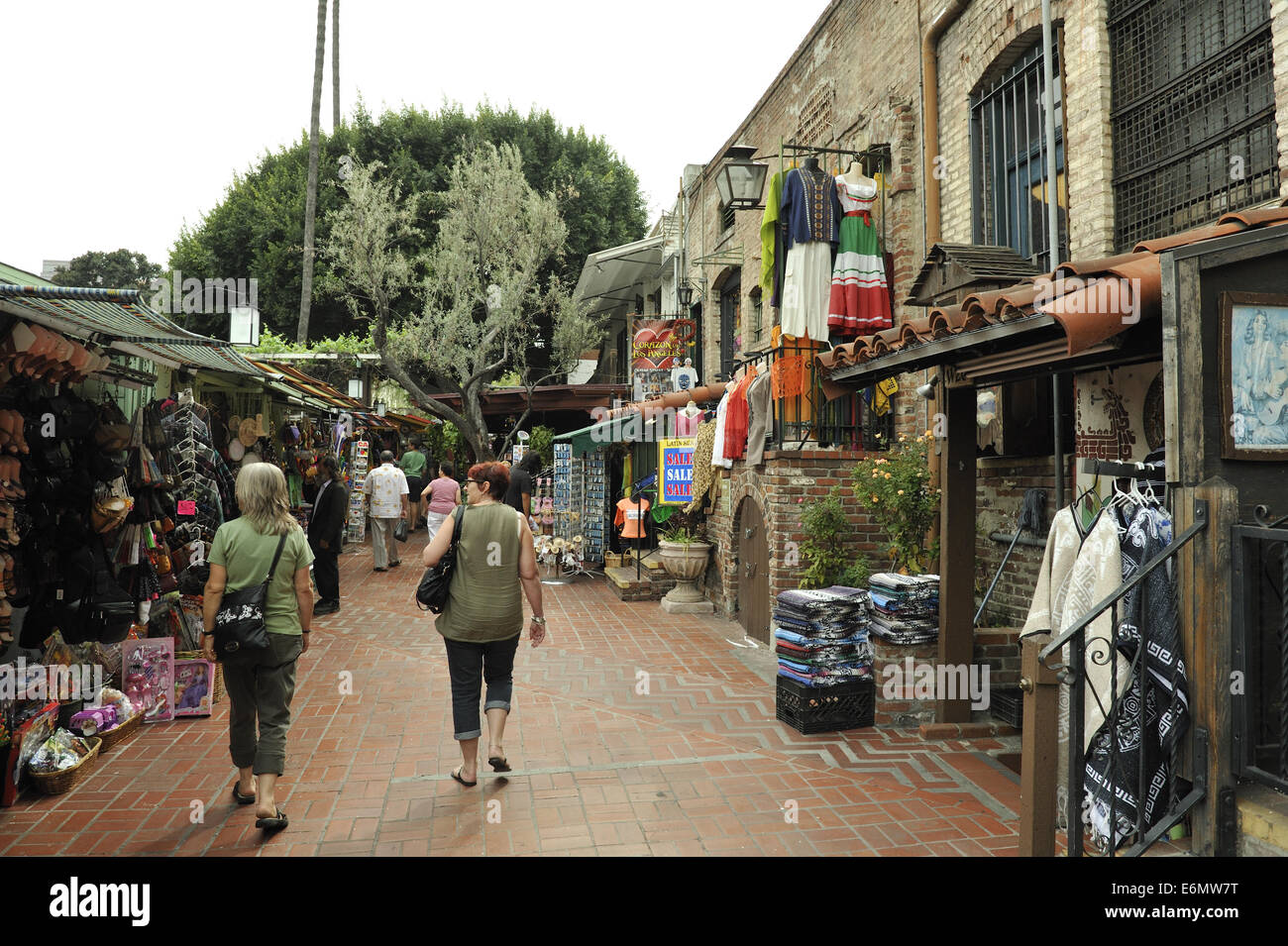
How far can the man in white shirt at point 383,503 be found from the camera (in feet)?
43.3

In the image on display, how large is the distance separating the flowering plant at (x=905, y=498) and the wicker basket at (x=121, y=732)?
5798 millimetres

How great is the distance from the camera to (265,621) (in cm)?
439

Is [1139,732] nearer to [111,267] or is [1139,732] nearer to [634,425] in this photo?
[634,425]

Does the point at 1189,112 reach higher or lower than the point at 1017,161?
lower

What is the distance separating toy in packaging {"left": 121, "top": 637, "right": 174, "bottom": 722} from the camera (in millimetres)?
5902

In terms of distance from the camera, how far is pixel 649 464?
45.7 ft

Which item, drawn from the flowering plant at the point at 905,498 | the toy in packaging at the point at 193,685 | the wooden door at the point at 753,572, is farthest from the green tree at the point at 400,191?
the toy in packaging at the point at 193,685

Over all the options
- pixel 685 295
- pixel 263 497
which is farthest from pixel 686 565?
pixel 685 295

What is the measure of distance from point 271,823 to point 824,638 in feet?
11.6

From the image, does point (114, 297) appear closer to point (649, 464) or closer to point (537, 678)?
point (537, 678)

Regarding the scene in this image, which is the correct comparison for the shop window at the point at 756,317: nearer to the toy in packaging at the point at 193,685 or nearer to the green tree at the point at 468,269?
the green tree at the point at 468,269

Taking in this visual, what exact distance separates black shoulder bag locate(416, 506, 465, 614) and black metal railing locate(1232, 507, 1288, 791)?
3.75m
